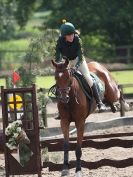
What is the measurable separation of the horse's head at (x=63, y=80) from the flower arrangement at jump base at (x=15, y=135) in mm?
776

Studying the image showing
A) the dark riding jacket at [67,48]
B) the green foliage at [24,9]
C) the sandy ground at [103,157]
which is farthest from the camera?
the green foliage at [24,9]

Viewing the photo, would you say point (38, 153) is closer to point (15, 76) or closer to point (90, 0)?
point (15, 76)

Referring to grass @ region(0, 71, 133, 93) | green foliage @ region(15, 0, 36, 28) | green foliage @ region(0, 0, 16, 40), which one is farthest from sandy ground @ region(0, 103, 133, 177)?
green foliage @ region(0, 0, 16, 40)

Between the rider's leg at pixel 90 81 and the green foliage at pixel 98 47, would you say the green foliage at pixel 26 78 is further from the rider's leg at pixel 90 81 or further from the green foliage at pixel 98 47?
the green foliage at pixel 98 47

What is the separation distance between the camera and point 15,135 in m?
9.91

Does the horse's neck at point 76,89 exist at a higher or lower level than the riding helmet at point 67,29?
lower

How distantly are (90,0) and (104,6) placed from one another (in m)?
0.90

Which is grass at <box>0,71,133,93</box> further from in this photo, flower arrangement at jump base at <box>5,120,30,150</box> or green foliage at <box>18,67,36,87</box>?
flower arrangement at jump base at <box>5,120,30,150</box>

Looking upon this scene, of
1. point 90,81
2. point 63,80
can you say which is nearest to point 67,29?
point 63,80

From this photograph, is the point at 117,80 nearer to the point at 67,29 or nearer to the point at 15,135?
the point at 67,29

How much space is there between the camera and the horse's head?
9667 mm

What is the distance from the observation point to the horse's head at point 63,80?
31.7ft

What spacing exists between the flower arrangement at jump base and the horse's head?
2.55 ft

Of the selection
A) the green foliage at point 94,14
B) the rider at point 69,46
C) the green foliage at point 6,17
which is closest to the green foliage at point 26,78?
the rider at point 69,46
